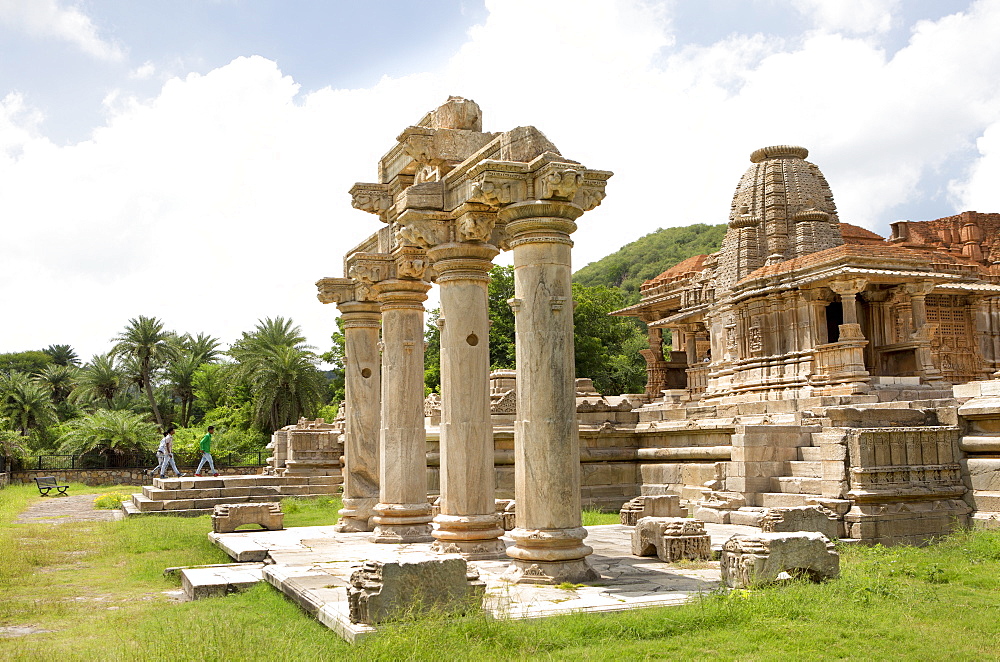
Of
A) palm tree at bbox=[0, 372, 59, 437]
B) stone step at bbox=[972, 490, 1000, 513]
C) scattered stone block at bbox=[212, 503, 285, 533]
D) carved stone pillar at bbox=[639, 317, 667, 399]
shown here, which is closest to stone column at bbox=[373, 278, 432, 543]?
scattered stone block at bbox=[212, 503, 285, 533]

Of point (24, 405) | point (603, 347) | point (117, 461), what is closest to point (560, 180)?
point (117, 461)

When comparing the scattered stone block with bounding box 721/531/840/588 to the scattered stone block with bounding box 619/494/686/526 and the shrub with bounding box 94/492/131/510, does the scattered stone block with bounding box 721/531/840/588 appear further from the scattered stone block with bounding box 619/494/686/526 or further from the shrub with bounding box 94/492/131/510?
the shrub with bounding box 94/492/131/510

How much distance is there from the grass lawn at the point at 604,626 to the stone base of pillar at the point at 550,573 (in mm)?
1479

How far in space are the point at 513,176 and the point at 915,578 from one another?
5.63 meters

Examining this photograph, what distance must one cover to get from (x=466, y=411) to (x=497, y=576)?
2.06 m

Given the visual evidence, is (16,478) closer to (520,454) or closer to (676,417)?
(676,417)

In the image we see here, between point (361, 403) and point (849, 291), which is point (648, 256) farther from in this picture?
point (361, 403)

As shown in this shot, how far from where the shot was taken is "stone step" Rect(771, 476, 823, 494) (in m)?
13.7

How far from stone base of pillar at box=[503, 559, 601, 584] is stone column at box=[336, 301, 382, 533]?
5753 millimetres

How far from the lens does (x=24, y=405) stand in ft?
160

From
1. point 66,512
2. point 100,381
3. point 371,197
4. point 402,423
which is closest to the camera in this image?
point 402,423

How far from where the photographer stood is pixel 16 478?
120 feet

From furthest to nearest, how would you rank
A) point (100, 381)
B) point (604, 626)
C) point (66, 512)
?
point (100, 381) < point (66, 512) < point (604, 626)

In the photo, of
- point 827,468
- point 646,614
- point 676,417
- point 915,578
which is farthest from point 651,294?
point 646,614
